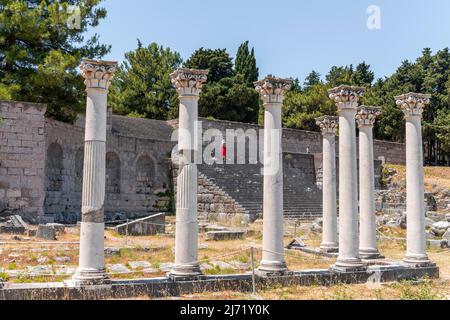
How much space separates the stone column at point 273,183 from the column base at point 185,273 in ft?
5.53

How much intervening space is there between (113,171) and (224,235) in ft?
37.6

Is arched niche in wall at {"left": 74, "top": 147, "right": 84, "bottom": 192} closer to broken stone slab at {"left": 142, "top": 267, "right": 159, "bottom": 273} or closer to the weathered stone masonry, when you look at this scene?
the weathered stone masonry

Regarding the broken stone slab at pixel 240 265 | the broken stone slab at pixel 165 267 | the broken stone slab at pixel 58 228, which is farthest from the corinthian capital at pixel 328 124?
the broken stone slab at pixel 58 228

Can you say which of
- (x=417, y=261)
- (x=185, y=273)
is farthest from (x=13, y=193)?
(x=417, y=261)

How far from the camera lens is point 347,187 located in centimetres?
1323

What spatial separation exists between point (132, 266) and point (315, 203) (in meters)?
20.6

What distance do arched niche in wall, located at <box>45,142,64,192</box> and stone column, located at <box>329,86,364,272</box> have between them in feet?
57.5

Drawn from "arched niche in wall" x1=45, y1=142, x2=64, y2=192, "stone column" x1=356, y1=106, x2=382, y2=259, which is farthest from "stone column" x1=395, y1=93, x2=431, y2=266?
"arched niche in wall" x1=45, y1=142, x2=64, y2=192

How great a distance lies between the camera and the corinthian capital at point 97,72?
10.7m

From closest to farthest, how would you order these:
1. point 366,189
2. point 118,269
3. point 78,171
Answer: point 118,269 < point 366,189 < point 78,171

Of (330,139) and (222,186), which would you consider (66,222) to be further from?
(330,139)

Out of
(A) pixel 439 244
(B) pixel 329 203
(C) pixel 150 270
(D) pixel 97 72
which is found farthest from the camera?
(A) pixel 439 244

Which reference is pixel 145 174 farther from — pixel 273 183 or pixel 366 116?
pixel 273 183

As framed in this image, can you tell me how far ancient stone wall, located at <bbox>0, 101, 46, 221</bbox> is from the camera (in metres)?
23.2
